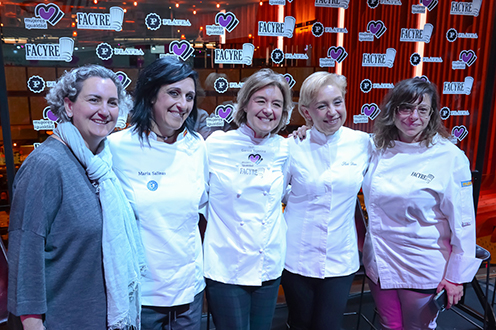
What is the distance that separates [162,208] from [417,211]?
4.36 ft

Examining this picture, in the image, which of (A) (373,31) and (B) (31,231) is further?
(A) (373,31)

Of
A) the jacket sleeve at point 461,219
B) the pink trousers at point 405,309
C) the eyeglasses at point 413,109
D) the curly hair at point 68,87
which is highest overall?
the curly hair at point 68,87

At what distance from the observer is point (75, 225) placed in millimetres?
1353

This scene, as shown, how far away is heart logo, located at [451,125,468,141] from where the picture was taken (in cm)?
397

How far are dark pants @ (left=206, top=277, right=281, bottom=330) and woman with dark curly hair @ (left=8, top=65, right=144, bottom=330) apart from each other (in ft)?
1.47

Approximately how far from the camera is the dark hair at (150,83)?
1614 mm

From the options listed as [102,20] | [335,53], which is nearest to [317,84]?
[335,53]

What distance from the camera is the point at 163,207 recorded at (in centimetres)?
162

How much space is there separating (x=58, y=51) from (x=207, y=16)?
121cm

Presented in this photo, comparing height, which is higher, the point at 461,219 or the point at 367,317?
the point at 461,219

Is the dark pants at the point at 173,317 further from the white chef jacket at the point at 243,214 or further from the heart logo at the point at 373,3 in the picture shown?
the heart logo at the point at 373,3

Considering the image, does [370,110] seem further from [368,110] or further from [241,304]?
[241,304]

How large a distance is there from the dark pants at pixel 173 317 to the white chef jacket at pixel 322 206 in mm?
569

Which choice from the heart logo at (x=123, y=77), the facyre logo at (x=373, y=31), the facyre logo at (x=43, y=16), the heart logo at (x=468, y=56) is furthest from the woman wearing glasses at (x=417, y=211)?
the facyre logo at (x=43, y=16)
